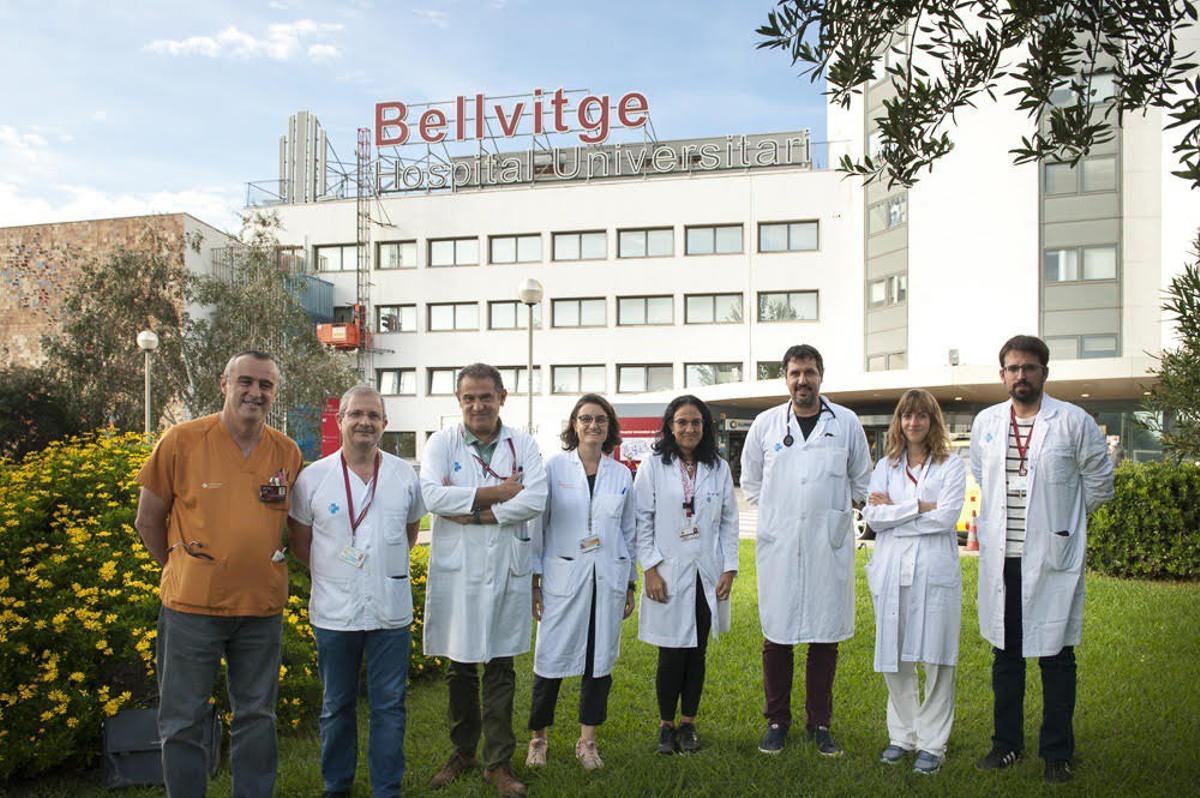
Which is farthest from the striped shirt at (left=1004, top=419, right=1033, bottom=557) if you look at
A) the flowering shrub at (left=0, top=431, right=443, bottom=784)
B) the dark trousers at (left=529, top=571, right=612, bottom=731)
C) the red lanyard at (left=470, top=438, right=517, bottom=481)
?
the flowering shrub at (left=0, top=431, right=443, bottom=784)

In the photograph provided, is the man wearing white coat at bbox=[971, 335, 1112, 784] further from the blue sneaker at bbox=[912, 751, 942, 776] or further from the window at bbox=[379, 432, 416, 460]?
the window at bbox=[379, 432, 416, 460]

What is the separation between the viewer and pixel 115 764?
4.96 meters

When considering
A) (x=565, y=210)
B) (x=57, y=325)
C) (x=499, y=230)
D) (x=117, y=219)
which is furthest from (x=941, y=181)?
(x=57, y=325)

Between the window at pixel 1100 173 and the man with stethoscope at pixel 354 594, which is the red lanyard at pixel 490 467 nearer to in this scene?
the man with stethoscope at pixel 354 594

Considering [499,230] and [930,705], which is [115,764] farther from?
[499,230]

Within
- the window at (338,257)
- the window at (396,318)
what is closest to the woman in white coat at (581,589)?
the window at (396,318)

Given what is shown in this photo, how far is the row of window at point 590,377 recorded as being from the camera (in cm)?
3956

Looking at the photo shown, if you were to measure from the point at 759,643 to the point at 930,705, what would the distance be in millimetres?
3247

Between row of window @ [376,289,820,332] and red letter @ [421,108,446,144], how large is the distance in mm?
8424

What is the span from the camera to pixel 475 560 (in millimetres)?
4672

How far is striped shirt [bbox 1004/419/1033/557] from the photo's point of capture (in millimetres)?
4746

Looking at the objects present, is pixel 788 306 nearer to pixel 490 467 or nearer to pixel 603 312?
pixel 603 312

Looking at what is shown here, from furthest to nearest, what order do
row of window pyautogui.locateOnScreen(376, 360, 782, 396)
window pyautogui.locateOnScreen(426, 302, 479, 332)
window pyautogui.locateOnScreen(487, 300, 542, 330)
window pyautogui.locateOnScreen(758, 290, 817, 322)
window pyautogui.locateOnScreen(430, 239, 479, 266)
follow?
1. window pyautogui.locateOnScreen(430, 239, 479, 266)
2. window pyautogui.locateOnScreen(426, 302, 479, 332)
3. window pyautogui.locateOnScreen(487, 300, 542, 330)
4. row of window pyautogui.locateOnScreen(376, 360, 782, 396)
5. window pyautogui.locateOnScreen(758, 290, 817, 322)

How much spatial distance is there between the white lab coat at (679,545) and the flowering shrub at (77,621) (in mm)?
2509
